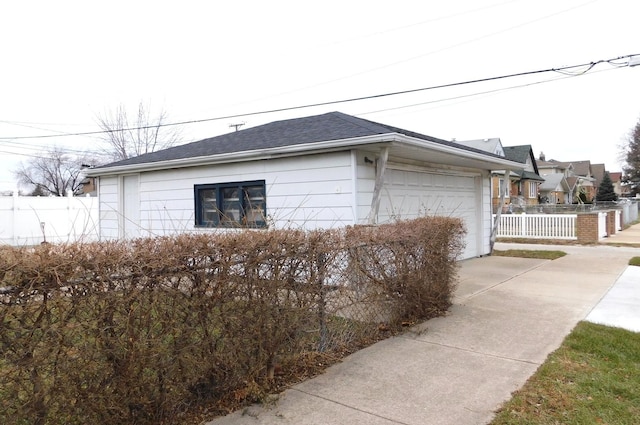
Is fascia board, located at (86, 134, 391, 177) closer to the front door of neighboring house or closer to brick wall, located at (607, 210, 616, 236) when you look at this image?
the front door of neighboring house

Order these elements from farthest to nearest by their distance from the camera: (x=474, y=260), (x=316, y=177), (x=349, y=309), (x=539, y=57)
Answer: (x=539, y=57) < (x=474, y=260) < (x=316, y=177) < (x=349, y=309)

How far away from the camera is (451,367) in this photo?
4.19m

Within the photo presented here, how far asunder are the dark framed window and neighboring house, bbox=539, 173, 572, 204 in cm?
4813

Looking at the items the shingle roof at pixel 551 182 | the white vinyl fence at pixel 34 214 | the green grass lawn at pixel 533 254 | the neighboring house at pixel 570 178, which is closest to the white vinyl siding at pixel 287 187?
the green grass lawn at pixel 533 254

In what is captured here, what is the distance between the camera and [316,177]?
8055 millimetres

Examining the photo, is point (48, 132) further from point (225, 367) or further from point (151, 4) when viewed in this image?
point (225, 367)

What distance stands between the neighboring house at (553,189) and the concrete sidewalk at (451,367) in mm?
48014

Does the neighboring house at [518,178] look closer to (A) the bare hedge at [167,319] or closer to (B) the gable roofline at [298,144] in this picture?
(B) the gable roofline at [298,144]

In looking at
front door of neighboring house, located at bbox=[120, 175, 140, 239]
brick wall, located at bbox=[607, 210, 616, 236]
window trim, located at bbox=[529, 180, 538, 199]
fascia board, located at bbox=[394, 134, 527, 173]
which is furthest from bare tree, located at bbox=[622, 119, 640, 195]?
front door of neighboring house, located at bbox=[120, 175, 140, 239]

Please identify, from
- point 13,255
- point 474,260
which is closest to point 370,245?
point 13,255

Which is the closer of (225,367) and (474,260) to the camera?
(225,367)

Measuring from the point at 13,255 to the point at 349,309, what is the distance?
3113mm

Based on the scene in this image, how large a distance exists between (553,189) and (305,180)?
169 feet

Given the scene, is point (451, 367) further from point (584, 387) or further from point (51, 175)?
point (51, 175)
